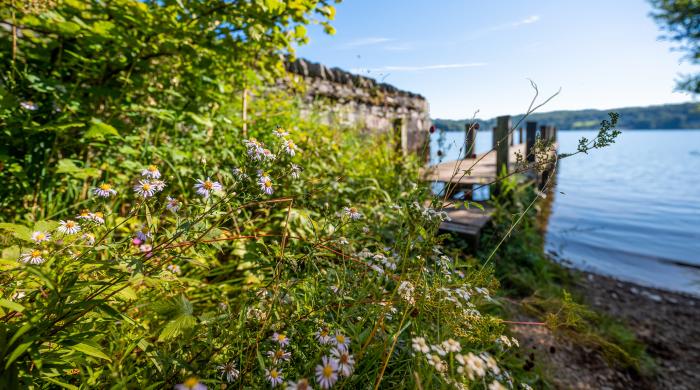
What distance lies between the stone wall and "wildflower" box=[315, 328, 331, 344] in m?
3.66

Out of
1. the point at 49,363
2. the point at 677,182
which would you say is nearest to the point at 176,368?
the point at 49,363

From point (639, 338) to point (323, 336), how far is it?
3.64 m

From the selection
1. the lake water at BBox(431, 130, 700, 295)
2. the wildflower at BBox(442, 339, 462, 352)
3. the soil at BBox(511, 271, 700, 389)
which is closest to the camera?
the wildflower at BBox(442, 339, 462, 352)

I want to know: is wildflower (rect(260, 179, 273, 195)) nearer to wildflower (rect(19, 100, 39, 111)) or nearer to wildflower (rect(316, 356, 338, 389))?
wildflower (rect(316, 356, 338, 389))

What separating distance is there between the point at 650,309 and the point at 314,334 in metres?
4.78

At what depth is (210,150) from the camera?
269 cm

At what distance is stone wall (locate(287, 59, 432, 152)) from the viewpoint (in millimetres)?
5145

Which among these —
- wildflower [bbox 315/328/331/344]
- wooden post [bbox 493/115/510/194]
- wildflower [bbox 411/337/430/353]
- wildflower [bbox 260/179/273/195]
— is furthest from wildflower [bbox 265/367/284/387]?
wooden post [bbox 493/115/510/194]

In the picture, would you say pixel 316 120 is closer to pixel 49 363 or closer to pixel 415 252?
pixel 415 252

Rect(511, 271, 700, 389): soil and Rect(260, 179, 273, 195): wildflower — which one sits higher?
Rect(260, 179, 273, 195): wildflower

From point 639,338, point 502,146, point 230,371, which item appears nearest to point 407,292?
point 230,371

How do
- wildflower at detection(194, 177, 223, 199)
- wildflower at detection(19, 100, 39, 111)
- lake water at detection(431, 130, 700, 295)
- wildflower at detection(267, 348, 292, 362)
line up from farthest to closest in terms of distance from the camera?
lake water at detection(431, 130, 700, 295) → wildflower at detection(19, 100, 39, 111) → wildflower at detection(194, 177, 223, 199) → wildflower at detection(267, 348, 292, 362)

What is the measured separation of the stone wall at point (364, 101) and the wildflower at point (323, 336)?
3.66m

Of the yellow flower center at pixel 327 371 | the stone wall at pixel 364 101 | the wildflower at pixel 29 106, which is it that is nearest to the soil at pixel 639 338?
the yellow flower center at pixel 327 371
